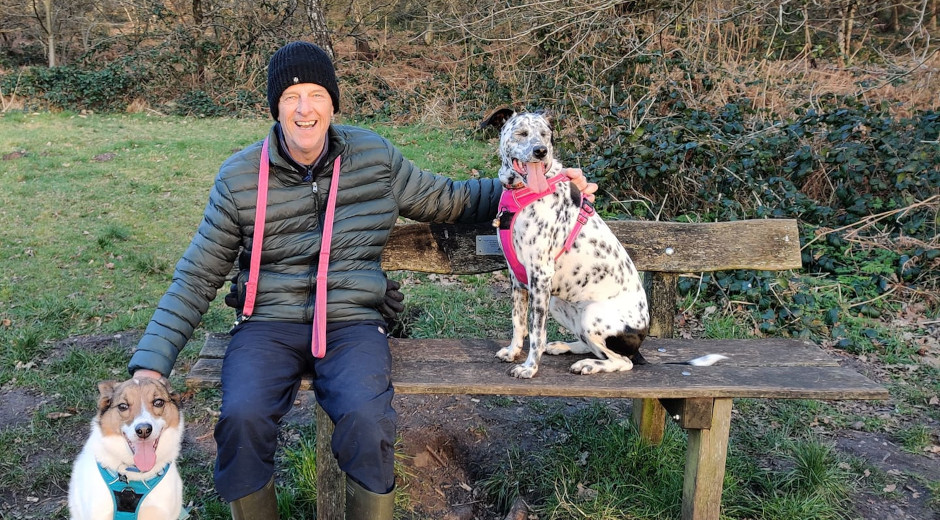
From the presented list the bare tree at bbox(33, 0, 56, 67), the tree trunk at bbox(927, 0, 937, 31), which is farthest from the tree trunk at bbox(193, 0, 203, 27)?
the tree trunk at bbox(927, 0, 937, 31)

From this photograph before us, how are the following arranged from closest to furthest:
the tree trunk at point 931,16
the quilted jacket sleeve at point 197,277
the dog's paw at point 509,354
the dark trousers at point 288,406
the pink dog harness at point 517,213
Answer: the dark trousers at point 288,406
the quilted jacket sleeve at point 197,277
the pink dog harness at point 517,213
the dog's paw at point 509,354
the tree trunk at point 931,16

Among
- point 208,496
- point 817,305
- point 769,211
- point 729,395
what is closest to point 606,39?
point 769,211

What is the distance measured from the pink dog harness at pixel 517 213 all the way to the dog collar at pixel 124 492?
1.82 metres

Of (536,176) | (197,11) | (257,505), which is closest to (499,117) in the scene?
(536,176)

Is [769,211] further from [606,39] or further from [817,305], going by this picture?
[606,39]

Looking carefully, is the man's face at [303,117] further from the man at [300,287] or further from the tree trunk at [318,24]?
the tree trunk at [318,24]

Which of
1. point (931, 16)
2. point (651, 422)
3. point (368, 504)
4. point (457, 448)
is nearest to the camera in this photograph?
point (368, 504)

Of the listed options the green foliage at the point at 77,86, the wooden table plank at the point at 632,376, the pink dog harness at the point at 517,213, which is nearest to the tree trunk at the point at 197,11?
the green foliage at the point at 77,86

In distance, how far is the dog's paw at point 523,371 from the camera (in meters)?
3.12

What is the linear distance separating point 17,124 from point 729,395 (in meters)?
13.6

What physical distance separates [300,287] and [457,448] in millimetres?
1440

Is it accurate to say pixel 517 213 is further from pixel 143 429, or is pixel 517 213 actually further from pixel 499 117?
pixel 143 429

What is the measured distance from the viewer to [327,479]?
3176 mm

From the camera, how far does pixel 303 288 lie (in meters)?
3.22
